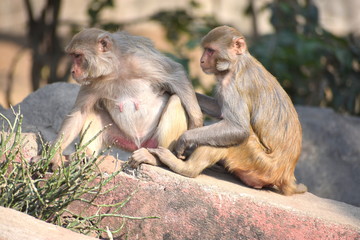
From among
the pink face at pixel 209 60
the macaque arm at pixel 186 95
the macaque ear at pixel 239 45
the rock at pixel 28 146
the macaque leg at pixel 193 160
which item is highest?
the macaque ear at pixel 239 45

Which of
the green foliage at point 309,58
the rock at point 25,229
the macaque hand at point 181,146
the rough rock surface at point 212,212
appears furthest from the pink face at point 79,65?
the green foliage at point 309,58

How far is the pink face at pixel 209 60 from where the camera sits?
534cm

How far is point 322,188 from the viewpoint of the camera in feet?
25.3

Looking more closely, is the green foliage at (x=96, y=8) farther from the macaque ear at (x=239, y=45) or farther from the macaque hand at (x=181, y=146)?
the macaque hand at (x=181, y=146)

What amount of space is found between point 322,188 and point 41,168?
4.07 meters

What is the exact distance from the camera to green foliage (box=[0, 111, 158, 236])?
15.0 feet

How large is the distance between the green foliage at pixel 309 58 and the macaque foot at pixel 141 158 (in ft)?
15.5

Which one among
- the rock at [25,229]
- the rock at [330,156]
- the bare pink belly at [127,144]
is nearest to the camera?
the rock at [25,229]

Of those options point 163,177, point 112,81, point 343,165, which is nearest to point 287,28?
point 343,165

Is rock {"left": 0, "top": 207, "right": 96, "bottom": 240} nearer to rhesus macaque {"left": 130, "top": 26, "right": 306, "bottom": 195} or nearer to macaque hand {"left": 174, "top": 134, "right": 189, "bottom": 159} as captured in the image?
rhesus macaque {"left": 130, "top": 26, "right": 306, "bottom": 195}

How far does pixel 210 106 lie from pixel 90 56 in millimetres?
1180

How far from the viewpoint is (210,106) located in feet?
18.6

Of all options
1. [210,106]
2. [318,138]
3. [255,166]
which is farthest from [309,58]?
A: [255,166]

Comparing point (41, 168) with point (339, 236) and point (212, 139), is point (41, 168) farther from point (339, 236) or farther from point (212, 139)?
point (339, 236)
